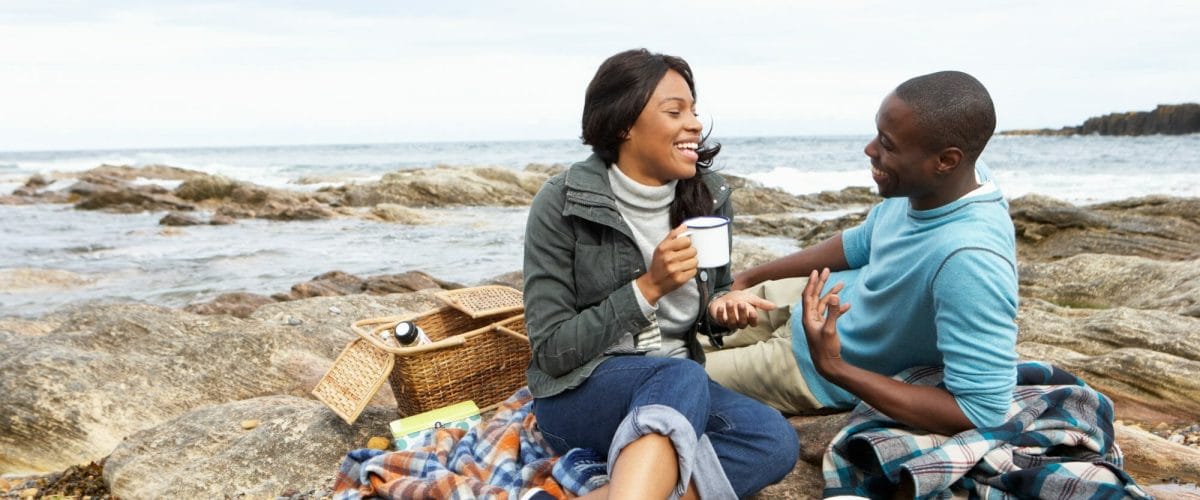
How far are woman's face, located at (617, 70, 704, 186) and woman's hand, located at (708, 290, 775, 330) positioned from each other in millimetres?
519

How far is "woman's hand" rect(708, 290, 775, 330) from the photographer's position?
3.43 metres

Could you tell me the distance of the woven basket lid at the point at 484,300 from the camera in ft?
16.8

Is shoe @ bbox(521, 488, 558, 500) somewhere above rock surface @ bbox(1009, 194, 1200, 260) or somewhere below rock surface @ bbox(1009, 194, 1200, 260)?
above

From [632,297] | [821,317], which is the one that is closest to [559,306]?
[632,297]

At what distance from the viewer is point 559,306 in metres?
3.54

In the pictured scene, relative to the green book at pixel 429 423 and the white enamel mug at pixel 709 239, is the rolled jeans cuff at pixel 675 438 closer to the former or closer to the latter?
the white enamel mug at pixel 709 239

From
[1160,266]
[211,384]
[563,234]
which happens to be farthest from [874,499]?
[1160,266]

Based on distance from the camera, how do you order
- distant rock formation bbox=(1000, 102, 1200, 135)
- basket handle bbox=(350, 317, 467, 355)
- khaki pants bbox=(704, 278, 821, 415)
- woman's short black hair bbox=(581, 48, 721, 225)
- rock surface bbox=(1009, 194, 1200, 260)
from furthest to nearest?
distant rock formation bbox=(1000, 102, 1200, 135) → rock surface bbox=(1009, 194, 1200, 260) → basket handle bbox=(350, 317, 467, 355) → khaki pants bbox=(704, 278, 821, 415) → woman's short black hair bbox=(581, 48, 721, 225)

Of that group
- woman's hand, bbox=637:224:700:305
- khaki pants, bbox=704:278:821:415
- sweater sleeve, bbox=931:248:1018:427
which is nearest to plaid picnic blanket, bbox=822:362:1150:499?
sweater sleeve, bbox=931:248:1018:427

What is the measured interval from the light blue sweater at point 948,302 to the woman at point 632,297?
528mm

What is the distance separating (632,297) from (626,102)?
29.7 inches

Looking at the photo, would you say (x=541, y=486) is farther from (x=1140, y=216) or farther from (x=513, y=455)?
(x=1140, y=216)

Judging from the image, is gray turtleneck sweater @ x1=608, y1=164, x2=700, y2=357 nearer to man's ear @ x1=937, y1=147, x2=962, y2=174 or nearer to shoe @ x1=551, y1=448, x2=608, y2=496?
shoe @ x1=551, y1=448, x2=608, y2=496

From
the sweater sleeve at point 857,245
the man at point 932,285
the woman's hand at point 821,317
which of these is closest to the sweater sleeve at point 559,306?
the man at point 932,285
